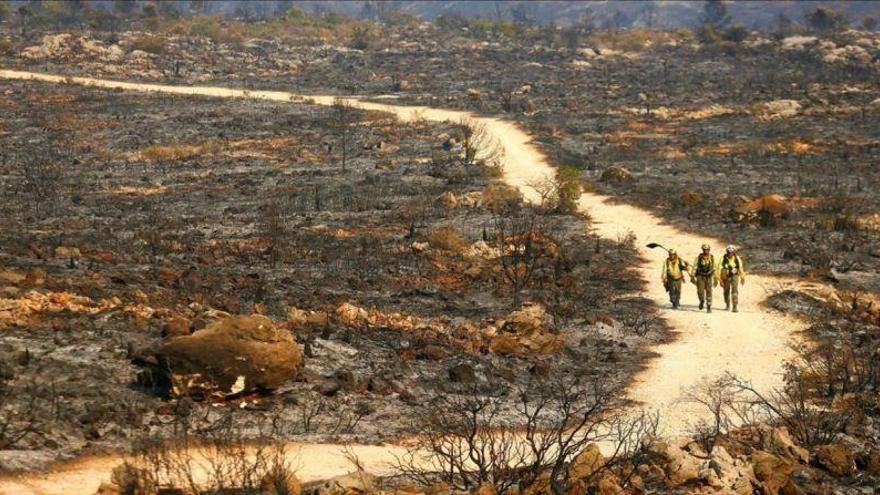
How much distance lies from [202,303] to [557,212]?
14.6 m

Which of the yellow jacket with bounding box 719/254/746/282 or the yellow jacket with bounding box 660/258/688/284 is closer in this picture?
the yellow jacket with bounding box 719/254/746/282

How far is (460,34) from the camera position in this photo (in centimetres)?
8738

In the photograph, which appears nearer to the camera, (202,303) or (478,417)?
(478,417)

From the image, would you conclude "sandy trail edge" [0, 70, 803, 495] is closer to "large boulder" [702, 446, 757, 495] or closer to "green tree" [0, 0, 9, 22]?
"large boulder" [702, 446, 757, 495]

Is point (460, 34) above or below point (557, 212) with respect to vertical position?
above

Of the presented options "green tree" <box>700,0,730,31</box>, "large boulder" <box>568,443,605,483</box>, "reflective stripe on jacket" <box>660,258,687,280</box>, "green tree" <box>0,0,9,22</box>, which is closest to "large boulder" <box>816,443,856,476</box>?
"large boulder" <box>568,443,605,483</box>

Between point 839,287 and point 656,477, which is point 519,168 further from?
point 656,477

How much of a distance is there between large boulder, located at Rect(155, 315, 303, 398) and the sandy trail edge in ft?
5.07

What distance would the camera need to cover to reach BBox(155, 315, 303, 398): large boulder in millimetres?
11727

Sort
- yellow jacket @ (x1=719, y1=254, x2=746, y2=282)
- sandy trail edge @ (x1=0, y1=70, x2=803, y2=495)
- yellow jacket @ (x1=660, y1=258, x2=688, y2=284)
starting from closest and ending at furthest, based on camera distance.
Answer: sandy trail edge @ (x1=0, y1=70, x2=803, y2=495), yellow jacket @ (x1=719, y1=254, x2=746, y2=282), yellow jacket @ (x1=660, y1=258, x2=688, y2=284)

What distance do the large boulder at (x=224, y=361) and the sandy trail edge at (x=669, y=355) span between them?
154 centimetres

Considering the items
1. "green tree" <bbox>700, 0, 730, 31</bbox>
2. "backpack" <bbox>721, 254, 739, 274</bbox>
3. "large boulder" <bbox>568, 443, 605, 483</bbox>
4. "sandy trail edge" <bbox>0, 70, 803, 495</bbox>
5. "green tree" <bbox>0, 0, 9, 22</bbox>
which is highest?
"green tree" <bbox>700, 0, 730, 31</bbox>

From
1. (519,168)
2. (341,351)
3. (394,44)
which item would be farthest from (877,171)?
(394,44)

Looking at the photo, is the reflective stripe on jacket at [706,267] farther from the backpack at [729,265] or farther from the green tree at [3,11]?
the green tree at [3,11]
